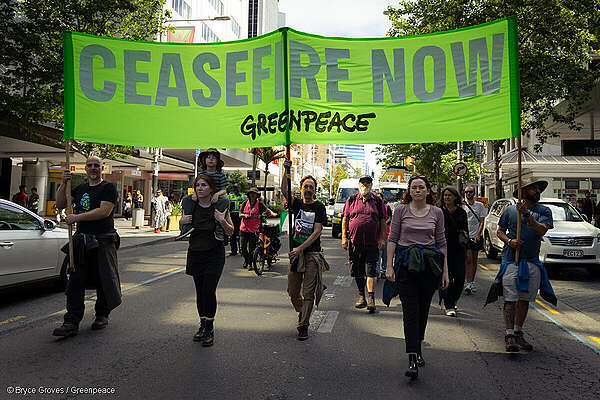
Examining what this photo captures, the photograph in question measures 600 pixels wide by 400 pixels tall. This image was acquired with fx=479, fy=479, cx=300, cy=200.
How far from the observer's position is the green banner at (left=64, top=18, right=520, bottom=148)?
5.13m

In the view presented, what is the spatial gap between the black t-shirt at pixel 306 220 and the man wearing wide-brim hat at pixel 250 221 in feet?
17.9

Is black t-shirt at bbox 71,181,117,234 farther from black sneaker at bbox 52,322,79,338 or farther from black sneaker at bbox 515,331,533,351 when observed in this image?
black sneaker at bbox 515,331,533,351

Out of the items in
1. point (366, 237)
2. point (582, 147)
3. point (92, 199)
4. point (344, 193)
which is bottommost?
point (366, 237)

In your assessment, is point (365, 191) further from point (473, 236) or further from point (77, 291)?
point (77, 291)

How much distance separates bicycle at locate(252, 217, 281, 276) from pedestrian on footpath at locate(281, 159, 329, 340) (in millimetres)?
4579

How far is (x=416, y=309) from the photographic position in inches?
171

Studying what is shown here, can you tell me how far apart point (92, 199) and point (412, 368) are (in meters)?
3.84

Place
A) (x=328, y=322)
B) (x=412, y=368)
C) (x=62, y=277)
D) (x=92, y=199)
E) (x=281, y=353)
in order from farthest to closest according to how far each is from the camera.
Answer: (x=62, y=277), (x=328, y=322), (x=92, y=199), (x=281, y=353), (x=412, y=368)

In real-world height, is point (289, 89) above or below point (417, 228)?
above

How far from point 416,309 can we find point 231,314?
3042 millimetres

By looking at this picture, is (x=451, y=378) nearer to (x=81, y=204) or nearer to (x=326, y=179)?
(x=81, y=204)

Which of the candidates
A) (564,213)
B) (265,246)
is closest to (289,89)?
(265,246)

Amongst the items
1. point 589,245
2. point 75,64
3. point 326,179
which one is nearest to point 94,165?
point 75,64

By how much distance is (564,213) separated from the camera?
12242 mm
